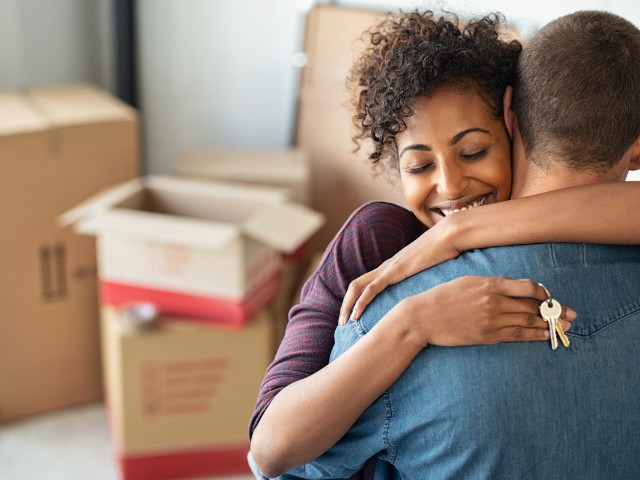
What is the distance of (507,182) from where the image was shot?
48.8 inches

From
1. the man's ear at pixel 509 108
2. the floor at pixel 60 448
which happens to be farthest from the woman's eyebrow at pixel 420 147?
the floor at pixel 60 448

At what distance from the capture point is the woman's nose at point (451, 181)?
123 cm

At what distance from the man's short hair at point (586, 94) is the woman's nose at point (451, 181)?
210 millimetres

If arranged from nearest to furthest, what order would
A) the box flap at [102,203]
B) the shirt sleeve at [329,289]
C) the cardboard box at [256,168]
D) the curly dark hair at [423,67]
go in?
the shirt sleeve at [329,289] < the curly dark hair at [423,67] < the box flap at [102,203] < the cardboard box at [256,168]

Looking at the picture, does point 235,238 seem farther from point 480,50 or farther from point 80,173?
point 480,50

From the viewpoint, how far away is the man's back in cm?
85

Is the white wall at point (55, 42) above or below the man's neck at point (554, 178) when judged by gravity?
below

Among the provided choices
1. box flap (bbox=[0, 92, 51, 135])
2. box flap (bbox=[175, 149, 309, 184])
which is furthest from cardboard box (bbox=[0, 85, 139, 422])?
box flap (bbox=[175, 149, 309, 184])

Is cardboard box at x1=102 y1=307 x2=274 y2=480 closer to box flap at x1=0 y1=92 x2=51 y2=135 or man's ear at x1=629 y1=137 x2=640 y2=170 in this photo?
box flap at x1=0 y1=92 x2=51 y2=135

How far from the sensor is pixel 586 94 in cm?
96

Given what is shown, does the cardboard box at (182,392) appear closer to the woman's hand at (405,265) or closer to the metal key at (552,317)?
the woman's hand at (405,265)

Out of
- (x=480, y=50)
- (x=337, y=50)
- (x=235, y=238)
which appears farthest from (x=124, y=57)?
(x=480, y=50)

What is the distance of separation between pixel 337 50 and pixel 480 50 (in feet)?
5.21

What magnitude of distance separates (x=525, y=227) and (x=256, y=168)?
2017 millimetres
